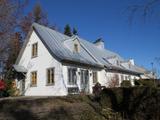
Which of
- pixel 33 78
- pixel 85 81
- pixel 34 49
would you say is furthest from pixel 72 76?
pixel 34 49

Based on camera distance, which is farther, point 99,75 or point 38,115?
point 99,75

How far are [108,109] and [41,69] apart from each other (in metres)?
13.2

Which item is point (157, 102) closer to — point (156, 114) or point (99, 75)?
point (156, 114)

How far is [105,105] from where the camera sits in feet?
34.4

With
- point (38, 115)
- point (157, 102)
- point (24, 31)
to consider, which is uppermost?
point (24, 31)

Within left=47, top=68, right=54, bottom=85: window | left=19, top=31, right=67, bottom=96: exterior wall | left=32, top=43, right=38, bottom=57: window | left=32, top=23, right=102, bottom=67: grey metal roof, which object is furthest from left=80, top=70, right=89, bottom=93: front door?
left=32, top=43, right=38, bottom=57: window

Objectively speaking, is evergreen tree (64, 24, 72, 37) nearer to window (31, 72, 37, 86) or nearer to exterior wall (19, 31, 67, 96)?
exterior wall (19, 31, 67, 96)

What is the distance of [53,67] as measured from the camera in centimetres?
2095

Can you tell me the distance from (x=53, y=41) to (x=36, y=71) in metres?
3.63

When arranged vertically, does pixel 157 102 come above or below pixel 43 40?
below

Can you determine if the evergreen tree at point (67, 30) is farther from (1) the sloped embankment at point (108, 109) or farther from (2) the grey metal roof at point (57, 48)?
(1) the sloped embankment at point (108, 109)

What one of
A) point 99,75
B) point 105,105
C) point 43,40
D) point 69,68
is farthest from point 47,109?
point 99,75

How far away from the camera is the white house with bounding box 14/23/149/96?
20.7 meters

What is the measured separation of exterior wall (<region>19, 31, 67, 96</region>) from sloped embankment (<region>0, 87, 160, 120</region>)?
8799 millimetres
